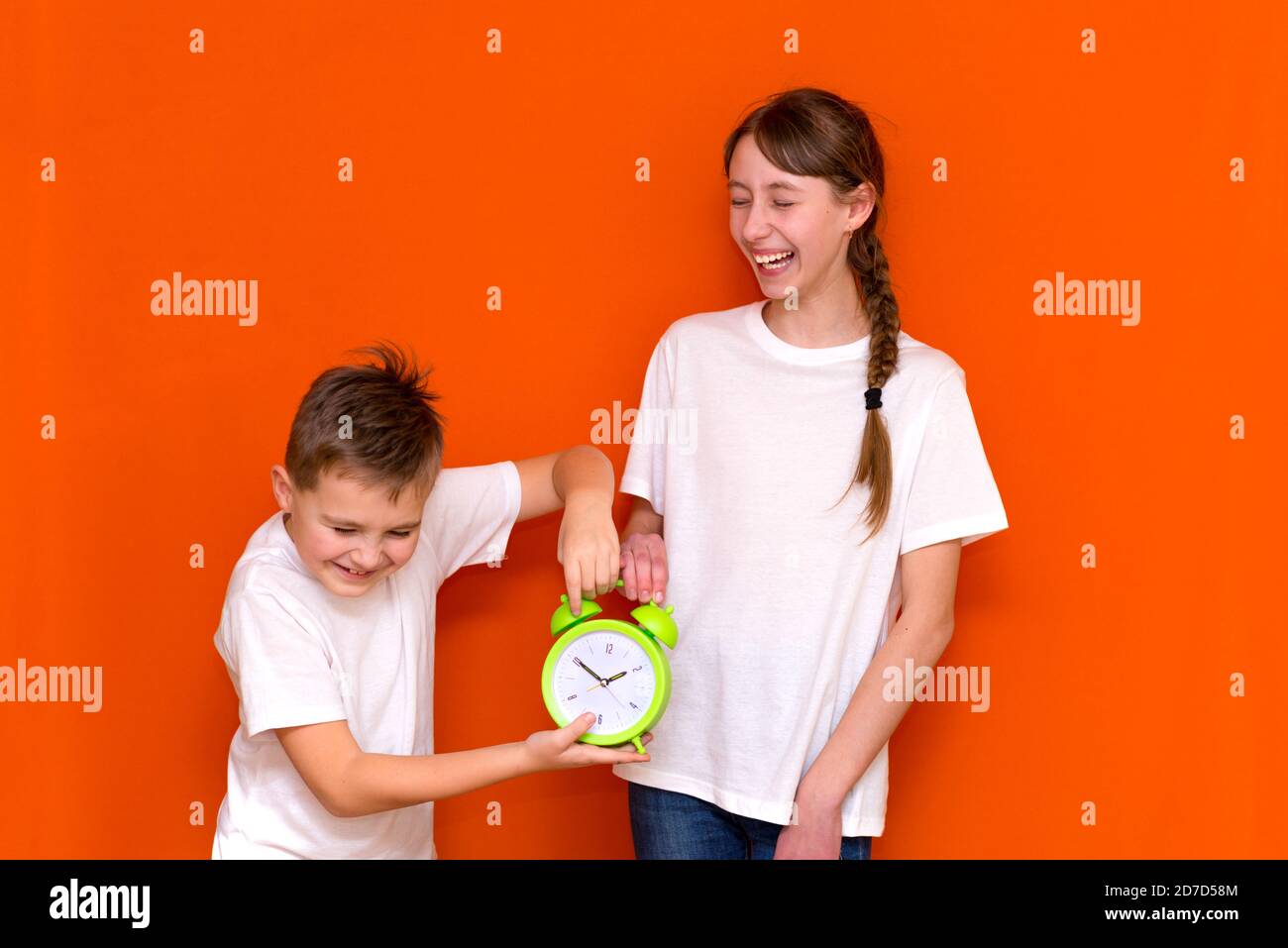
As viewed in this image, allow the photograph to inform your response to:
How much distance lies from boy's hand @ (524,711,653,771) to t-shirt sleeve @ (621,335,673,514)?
472 millimetres

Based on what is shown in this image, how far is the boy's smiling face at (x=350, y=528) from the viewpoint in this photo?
64.7 inches

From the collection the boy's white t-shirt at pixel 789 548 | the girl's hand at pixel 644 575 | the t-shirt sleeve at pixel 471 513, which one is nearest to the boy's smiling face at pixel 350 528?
the t-shirt sleeve at pixel 471 513

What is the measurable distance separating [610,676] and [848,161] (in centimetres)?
83

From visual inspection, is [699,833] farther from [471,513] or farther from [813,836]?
[471,513]

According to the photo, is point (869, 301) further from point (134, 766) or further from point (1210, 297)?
point (134, 766)

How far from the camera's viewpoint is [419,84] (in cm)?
217

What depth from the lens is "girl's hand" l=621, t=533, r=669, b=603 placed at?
177 cm

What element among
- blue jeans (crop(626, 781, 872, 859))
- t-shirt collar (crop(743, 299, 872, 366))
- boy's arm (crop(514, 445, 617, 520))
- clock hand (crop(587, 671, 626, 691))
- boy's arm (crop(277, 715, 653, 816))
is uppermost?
t-shirt collar (crop(743, 299, 872, 366))

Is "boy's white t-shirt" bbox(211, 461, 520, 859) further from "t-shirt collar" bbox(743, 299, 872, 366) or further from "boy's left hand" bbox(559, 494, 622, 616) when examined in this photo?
"t-shirt collar" bbox(743, 299, 872, 366)

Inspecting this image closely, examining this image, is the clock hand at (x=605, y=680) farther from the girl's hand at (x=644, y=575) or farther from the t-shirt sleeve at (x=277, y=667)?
the t-shirt sleeve at (x=277, y=667)

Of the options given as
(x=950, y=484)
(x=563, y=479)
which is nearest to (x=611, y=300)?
(x=563, y=479)

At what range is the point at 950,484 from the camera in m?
1.83

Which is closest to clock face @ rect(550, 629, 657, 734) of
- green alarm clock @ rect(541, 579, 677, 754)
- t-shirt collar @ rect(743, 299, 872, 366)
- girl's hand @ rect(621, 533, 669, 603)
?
green alarm clock @ rect(541, 579, 677, 754)
